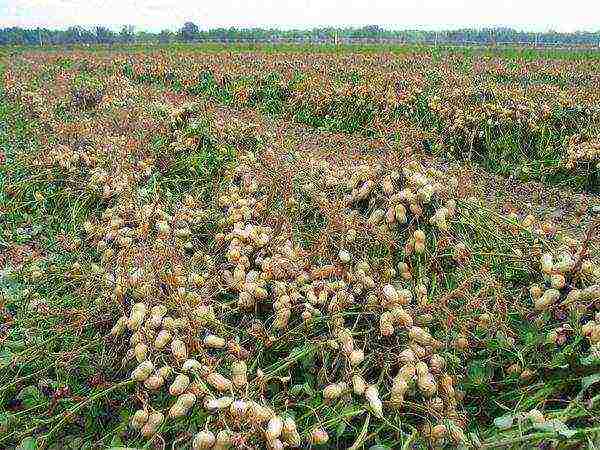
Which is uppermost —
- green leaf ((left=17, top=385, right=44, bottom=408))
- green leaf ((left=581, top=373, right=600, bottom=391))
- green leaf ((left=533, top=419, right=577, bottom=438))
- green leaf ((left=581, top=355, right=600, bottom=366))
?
green leaf ((left=581, top=355, right=600, bottom=366))

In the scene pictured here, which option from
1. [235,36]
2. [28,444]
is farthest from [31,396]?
[235,36]

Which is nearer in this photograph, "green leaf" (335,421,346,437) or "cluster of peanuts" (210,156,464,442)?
"green leaf" (335,421,346,437)

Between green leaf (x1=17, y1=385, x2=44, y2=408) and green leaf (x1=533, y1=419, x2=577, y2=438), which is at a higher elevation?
green leaf (x1=533, y1=419, x2=577, y2=438)

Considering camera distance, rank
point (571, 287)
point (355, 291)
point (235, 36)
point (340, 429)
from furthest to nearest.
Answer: point (235, 36), point (355, 291), point (571, 287), point (340, 429)

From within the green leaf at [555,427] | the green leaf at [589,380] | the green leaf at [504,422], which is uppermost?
the green leaf at [589,380]

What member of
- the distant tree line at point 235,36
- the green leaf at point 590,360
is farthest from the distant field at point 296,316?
the distant tree line at point 235,36

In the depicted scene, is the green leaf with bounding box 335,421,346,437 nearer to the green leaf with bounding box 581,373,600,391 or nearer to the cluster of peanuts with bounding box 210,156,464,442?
the cluster of peanuts with bounding box 210,156,464,442

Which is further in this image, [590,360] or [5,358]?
[5,358]

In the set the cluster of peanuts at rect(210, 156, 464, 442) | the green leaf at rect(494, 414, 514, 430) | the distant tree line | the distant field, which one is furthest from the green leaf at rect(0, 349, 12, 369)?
the distant tree line

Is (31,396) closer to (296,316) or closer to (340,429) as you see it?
(296,316)

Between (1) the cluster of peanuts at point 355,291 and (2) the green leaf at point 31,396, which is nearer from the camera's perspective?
(1) the cluster of peanuts at point 355,291

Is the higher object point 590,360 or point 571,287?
point 571,287

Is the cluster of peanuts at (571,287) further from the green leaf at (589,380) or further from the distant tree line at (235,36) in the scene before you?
the distant tree line at (235,36)

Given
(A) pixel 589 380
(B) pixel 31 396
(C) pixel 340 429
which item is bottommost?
(B) pixel 31 396
